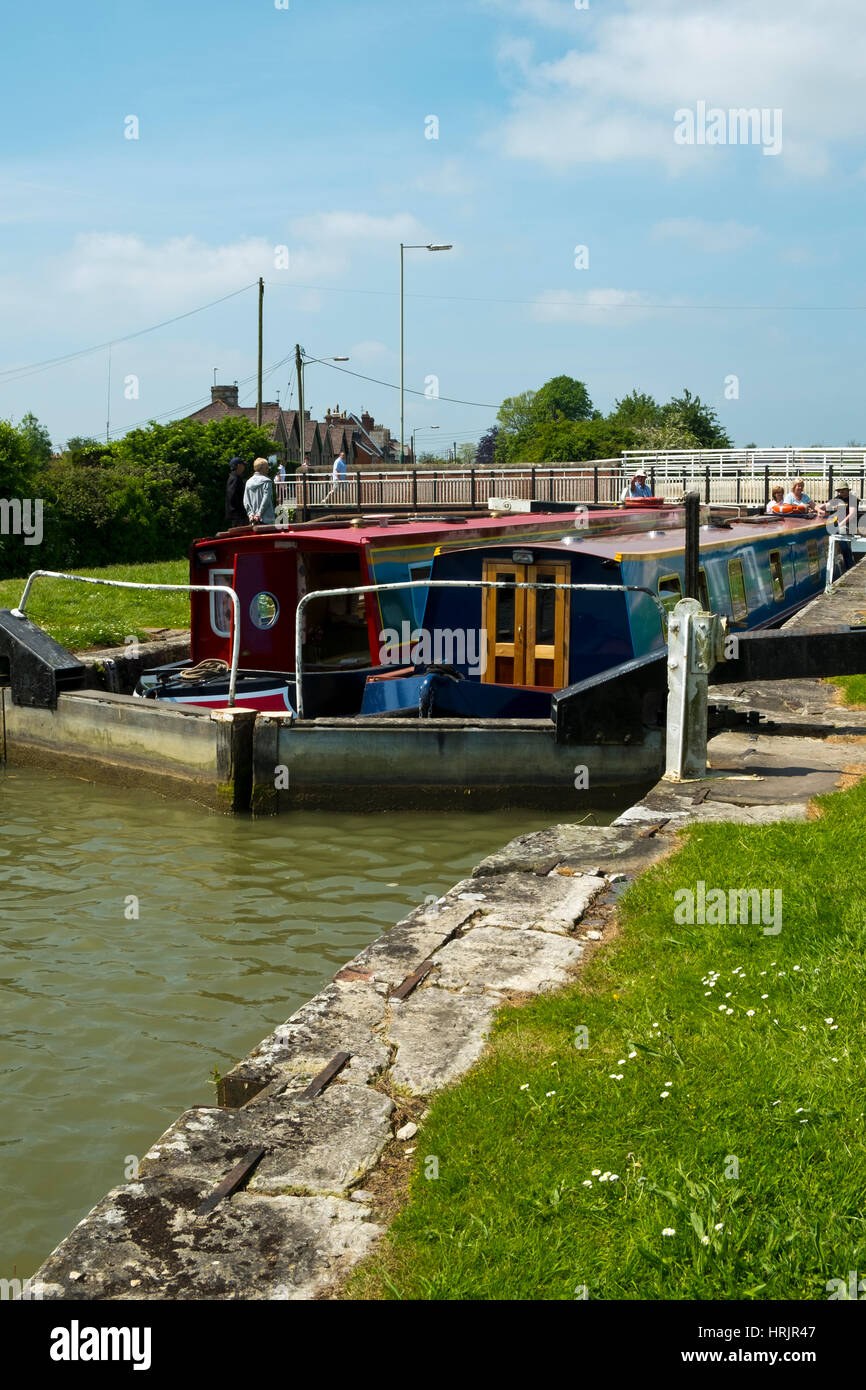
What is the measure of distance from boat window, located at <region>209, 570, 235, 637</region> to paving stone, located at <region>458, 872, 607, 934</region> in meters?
7.01

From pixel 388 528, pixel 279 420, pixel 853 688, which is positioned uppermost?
pixel 279 420

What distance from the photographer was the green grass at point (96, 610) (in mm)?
14867

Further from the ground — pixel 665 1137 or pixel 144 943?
pixel 665 1137

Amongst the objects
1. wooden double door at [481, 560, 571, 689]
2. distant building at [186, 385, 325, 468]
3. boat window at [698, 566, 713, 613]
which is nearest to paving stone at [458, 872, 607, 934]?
wooden double door at [481, 560, 571, 689]

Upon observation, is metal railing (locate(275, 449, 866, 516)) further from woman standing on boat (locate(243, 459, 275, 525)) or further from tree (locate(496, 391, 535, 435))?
tree (locate(496, 391, 535, 435))

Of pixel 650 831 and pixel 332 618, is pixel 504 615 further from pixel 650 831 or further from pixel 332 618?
pixel 650 831

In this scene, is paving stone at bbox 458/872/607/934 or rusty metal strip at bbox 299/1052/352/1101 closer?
rusty metal strip at bbox 299/1052/352/1101

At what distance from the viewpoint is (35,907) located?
287 inches

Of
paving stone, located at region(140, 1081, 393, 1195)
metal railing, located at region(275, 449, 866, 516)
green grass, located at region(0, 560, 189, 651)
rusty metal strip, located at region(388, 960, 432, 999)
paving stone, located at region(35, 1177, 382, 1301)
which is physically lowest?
paving stone, located at region(35, 1177, 382, 1301)

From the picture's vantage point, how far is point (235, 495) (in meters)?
16.5

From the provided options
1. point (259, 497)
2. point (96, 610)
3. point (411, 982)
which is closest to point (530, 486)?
point (96, 610)

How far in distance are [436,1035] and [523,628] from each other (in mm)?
6425

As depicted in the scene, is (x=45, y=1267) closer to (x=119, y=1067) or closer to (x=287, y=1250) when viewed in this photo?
(x=287, y=1250)

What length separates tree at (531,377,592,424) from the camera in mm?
111750
